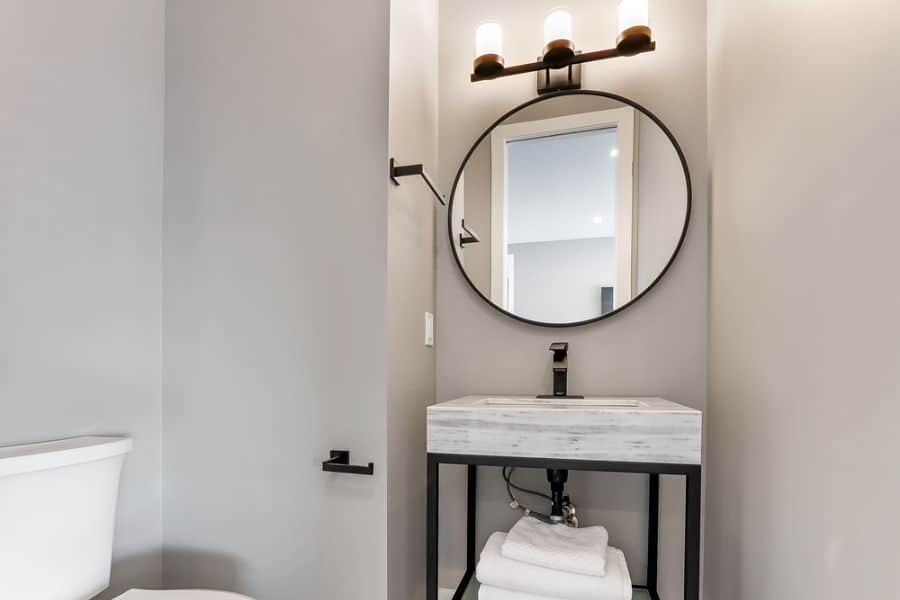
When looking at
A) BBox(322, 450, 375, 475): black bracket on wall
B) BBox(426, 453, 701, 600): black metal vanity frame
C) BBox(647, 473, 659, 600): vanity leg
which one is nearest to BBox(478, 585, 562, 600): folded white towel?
BBox(426, 453, 701, 600): black metal vanity frame

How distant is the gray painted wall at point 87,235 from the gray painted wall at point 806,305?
168cm

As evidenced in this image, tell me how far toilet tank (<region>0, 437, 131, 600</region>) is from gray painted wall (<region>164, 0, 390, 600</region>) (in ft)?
0.86

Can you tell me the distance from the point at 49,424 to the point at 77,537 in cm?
28

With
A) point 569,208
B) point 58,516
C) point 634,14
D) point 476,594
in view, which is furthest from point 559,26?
point 58,516

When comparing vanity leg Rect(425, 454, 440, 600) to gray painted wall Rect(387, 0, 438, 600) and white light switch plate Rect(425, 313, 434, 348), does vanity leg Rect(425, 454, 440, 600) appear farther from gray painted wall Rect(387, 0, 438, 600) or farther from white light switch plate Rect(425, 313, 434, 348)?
white light switch plate Rect(425, 313, 434, 348)

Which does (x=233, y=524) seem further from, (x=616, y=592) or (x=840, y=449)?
(x=840, y=449)

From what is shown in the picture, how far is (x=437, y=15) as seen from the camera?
69.4 inches

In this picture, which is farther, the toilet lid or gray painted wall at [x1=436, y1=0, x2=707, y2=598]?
gray painted wall at [x1=436, y1=0, x2=707, y2=598]

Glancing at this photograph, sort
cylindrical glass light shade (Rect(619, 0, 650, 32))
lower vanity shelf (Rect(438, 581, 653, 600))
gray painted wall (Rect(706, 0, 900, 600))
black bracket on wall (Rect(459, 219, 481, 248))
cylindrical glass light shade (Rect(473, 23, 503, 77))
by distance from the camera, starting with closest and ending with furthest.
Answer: gray painted wall (Rect(706, 0, 900, 600)), lower vanity shelf (Rect(438, 581, 653, 600)), cylindrical glass light shade (Rect(619, 0, 650, 32)), cylindrical glass light shade (Rect(473, 23, 503, 77)), black bracket on wall (Rect(459, 219, 481, 248))

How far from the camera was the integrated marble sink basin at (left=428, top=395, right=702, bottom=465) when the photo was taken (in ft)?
3.47

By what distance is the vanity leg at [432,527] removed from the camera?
1.17m

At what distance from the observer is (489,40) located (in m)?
1.58

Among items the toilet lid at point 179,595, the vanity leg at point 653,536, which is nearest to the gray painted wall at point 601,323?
the vanity leg at point 653,536

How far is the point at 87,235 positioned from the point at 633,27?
1684mm
